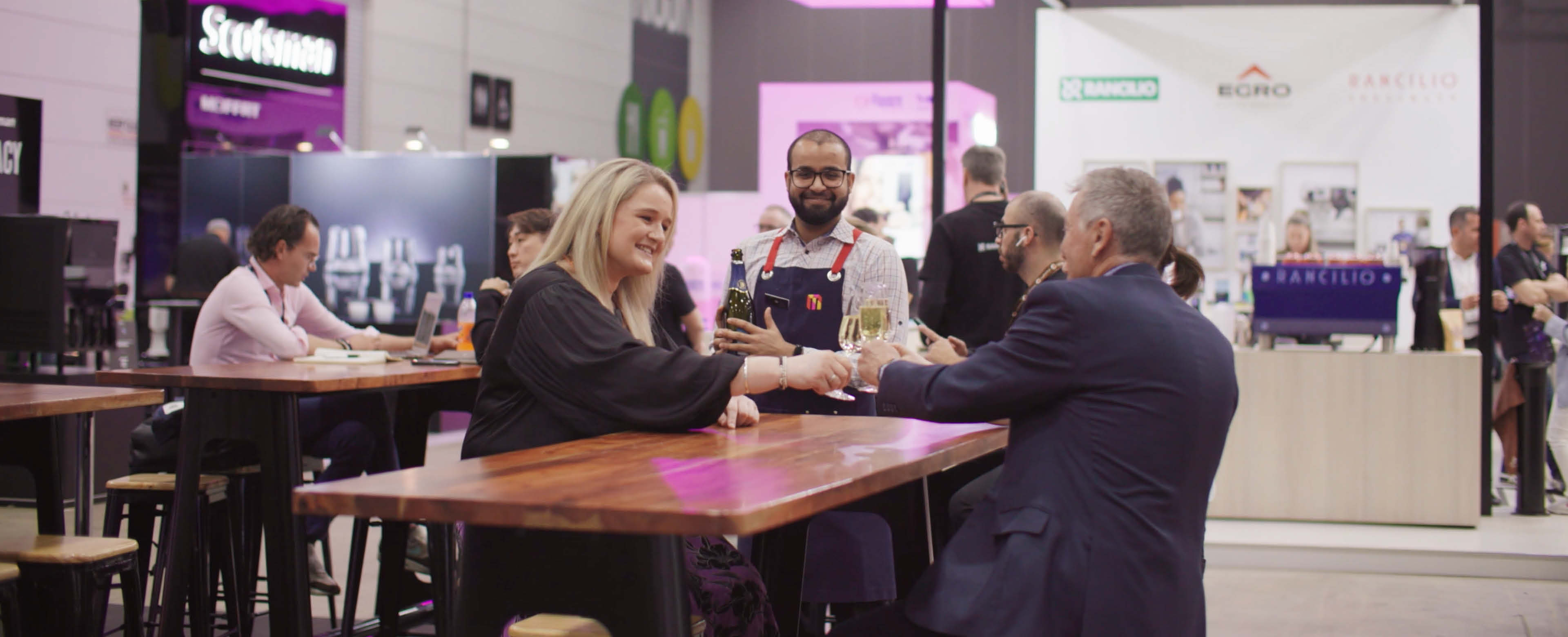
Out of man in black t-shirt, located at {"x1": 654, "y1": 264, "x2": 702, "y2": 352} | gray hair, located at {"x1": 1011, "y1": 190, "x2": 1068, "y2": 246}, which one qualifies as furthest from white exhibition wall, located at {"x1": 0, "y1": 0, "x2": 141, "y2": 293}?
gray hair, located at {"x1": 1011, "y1": 190, "x2": 1068, "y2": 246}

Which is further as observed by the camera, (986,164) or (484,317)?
(986,164)

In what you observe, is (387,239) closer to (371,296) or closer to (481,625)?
(371,296)

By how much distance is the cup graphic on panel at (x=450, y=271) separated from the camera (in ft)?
30.3

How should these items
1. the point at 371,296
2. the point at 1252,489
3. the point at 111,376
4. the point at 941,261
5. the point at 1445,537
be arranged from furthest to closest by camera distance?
the point at 371,296
the point at 1252,489
the point at 1445,537
the point at 941,261
the point at 111,376

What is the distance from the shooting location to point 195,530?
3385 millimetres

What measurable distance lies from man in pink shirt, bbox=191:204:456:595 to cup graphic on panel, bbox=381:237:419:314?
4.57m

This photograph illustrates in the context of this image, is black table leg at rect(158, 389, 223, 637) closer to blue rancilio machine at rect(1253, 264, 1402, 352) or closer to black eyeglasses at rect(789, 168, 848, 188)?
black eyeglasses at rect(789, 168, 848, 188)

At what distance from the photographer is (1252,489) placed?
236 inches

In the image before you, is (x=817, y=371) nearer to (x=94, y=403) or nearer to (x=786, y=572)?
(x=786, y=572)

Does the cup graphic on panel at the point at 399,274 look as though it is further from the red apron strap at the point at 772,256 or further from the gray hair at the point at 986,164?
the red apron strap at the point at 772,256

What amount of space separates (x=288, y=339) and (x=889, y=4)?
4.44 meters

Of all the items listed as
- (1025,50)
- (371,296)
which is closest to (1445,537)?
(1025,50)

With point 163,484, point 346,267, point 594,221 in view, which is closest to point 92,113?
point 346,267

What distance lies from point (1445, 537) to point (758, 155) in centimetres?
620
